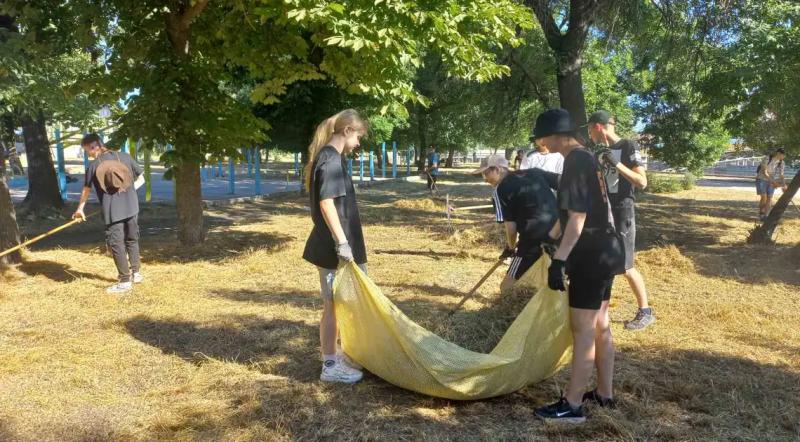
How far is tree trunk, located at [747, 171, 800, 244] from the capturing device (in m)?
8.98

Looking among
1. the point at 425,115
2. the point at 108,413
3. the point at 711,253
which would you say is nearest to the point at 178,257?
the point at 108,413

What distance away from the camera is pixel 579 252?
10.0 feet

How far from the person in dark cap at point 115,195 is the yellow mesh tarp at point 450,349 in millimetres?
A: 3574

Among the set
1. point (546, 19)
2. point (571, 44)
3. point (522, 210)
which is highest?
point (546, 19)

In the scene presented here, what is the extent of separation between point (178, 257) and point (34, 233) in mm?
3941

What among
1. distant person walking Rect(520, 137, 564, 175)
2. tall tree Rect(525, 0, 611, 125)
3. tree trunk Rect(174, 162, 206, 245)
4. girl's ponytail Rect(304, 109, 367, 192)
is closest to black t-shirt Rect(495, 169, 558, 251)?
girl's ponytail Rect(304, 109, 367, 192)

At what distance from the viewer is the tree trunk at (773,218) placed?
A: 8.98m

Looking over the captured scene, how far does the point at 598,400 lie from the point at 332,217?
6.12ft

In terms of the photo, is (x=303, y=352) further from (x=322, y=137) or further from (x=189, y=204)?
(x=189, y=204)

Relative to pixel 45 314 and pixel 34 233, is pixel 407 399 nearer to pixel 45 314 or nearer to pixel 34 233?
pixel 45 314

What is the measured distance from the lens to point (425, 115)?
112ft

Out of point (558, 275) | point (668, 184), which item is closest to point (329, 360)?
point (558, 275)

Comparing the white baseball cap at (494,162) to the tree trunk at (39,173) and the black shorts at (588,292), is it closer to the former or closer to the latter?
the black shorts at (588,292)

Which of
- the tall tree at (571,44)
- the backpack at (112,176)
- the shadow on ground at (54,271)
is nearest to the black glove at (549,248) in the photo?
the backpack at (112,176)
